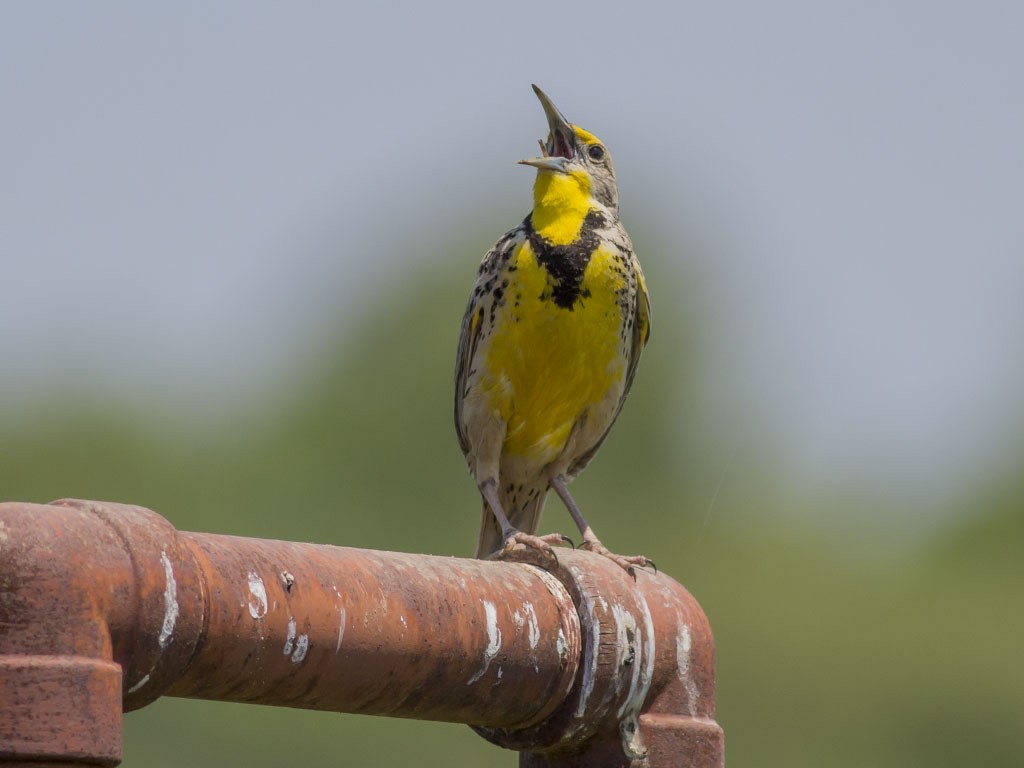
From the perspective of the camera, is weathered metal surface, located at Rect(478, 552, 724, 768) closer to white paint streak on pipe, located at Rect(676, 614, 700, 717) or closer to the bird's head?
white paint streak on pipe, located at Rect(676, 614, 700, 717)

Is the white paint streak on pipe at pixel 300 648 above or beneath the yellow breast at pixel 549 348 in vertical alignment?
above

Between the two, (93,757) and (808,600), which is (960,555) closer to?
(808,600)

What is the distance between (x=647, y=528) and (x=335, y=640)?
3128 centimetres

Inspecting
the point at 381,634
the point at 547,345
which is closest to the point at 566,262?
the point at 547,345

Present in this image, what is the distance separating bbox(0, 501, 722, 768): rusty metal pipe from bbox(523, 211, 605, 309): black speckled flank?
3.34 metres

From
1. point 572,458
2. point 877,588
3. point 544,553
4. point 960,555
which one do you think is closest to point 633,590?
point 544,553

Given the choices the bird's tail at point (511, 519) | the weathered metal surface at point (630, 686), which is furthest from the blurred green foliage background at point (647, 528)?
the weathered metal surface at point (630, 686)

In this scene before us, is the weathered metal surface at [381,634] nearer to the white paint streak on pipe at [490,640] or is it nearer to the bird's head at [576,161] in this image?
the white paint streak on pipe at [490,640]

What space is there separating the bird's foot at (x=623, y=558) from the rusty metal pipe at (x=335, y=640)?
6 cm

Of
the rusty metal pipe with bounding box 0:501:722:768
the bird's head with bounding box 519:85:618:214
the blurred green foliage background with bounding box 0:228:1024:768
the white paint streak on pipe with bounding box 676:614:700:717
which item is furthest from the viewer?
the blurred green foliage background with bounding box 0:228:1024:768

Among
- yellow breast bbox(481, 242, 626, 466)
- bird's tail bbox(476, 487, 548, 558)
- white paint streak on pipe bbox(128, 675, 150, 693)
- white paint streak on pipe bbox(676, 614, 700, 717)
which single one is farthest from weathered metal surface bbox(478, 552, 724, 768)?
bird's tail bbox(476, 487, 548, 558)

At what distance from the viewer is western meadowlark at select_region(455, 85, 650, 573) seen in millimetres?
7238

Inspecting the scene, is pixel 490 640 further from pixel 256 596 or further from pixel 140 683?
pixel 140 683

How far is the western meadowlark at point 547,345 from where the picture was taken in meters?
7.24
